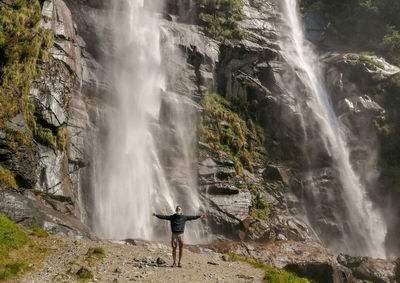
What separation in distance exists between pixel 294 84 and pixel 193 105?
32.2 ft

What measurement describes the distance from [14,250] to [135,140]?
1598 centimetres

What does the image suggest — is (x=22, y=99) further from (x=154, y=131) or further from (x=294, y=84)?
(x=294, y=84)

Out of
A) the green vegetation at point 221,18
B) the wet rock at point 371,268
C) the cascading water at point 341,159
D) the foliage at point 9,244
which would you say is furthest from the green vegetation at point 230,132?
the foliage at point 9,244

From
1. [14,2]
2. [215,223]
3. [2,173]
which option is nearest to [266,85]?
[215,223]

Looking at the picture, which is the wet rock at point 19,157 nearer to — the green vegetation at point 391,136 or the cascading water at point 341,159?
the cascading water at point 341,159

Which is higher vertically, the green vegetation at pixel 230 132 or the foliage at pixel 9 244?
the green vegetation at pixel 230 132

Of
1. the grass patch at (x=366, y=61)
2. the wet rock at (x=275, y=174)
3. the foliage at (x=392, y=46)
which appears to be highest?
the foliage at (x=392, y=46)

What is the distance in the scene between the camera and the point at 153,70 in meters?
30.1

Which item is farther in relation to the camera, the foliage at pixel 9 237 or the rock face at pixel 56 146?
the rock face at pixel 56 146

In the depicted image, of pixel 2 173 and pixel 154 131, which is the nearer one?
pixel 2 173

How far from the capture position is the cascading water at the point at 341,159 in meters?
27.2

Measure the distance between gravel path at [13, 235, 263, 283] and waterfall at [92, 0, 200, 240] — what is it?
8.56 m

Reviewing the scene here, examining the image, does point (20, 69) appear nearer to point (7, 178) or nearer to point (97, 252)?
point (7, 178)

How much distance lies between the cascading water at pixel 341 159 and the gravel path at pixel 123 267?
17875mm
